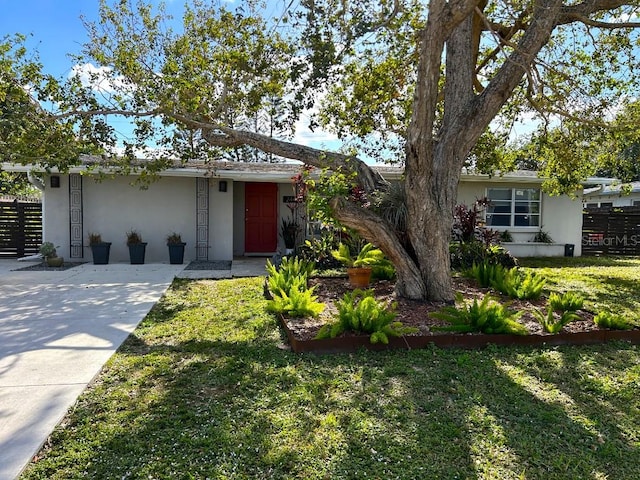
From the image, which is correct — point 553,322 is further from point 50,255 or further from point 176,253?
point 50,255

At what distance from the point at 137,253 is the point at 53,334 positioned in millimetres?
6378

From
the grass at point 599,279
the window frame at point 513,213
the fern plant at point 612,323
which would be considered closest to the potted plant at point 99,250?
the grass at point 599,279

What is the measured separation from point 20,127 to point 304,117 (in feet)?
16.1

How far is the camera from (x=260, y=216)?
44.5 ft

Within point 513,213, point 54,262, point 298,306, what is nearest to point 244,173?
point 54,262

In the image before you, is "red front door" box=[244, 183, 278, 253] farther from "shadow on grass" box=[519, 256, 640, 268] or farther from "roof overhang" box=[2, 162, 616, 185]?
"shadow on grass" box=[519, 256, 640, 268]

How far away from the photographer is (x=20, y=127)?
6.10 meters

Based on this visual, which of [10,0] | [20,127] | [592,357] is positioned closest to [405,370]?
[592,357]

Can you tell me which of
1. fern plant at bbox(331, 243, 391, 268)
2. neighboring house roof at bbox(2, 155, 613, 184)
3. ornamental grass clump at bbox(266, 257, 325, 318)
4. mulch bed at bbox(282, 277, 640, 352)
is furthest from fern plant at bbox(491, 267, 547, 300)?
neighboring house roof at bbox(2, 155, 613, 184)

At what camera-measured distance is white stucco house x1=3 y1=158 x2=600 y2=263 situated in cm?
1137

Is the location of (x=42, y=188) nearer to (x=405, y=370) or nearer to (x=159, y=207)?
(x=159, y=207)

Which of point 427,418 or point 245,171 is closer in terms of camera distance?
point 427,418

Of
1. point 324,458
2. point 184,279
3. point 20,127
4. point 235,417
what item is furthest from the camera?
point 184,279

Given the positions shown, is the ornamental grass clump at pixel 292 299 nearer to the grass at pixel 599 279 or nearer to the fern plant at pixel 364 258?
the fern plant at pixel 364 258
